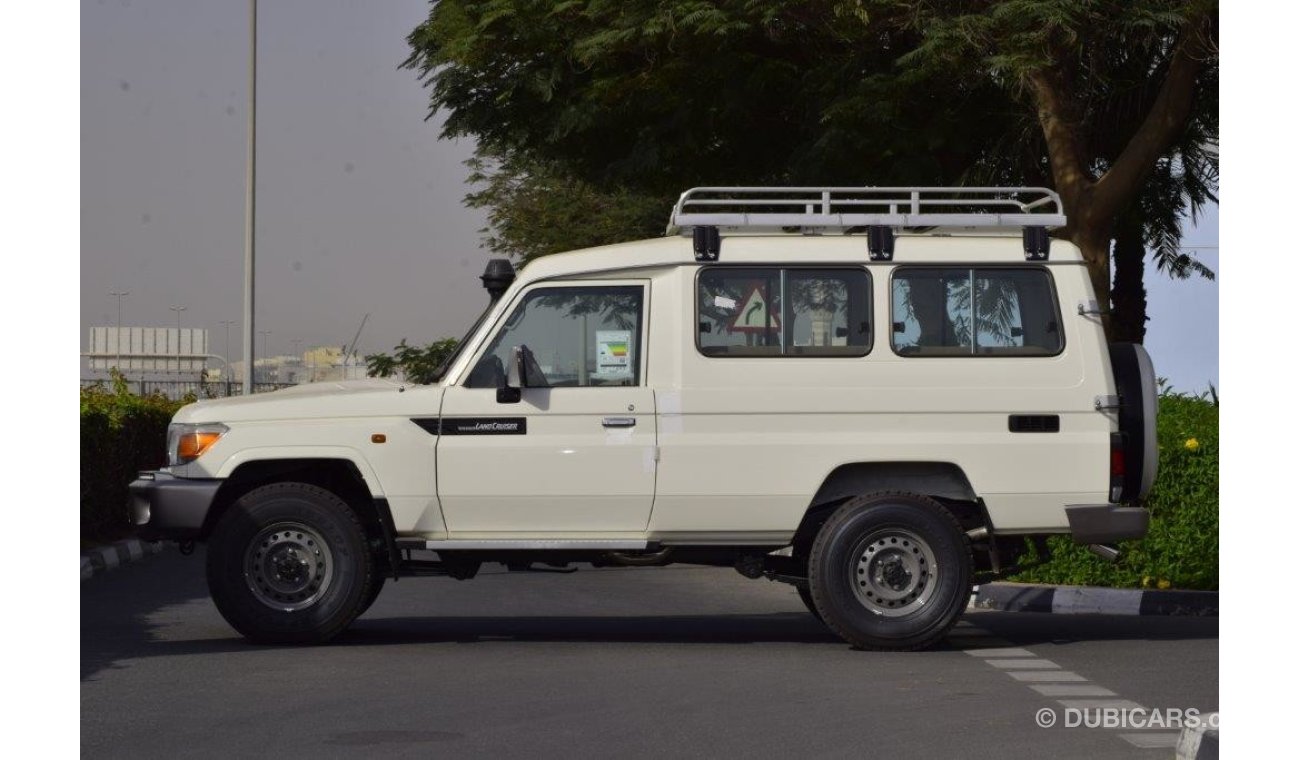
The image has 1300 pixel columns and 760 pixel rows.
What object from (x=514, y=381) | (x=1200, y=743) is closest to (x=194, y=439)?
(x=514, y=381)

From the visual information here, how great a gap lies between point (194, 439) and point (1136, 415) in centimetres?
545

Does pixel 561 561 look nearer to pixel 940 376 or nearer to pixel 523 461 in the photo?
pixel 523 461

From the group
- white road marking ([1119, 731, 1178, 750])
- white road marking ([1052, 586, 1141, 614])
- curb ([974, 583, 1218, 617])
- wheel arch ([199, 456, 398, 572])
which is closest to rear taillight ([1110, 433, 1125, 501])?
curb ([974, 583, 1218, 617])

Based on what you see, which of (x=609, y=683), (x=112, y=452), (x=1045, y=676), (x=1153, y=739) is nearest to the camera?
(x=1153, y=739)

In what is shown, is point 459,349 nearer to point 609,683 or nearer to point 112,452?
point 609,683

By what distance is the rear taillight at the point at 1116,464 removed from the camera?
37.3ft

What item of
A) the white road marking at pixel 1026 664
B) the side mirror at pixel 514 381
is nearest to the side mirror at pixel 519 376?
the side mirror at pixel 514 381

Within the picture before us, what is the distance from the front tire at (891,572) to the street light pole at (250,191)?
837 inches

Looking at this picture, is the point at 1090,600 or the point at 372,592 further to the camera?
the point at 1090,600

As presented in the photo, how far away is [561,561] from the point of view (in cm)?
1162

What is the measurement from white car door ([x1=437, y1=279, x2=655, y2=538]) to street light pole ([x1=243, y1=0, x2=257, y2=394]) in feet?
67.1

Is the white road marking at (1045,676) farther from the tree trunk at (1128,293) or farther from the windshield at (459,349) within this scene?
the tree trunk at (1128,293)

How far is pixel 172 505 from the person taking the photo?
37.4 feet

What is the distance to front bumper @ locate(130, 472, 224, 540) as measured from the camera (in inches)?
448
